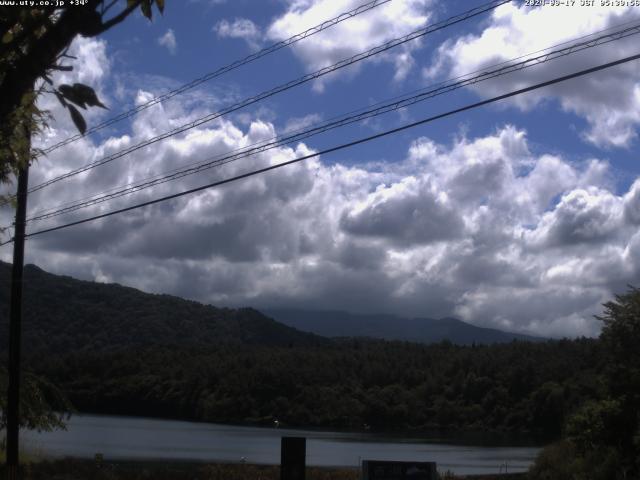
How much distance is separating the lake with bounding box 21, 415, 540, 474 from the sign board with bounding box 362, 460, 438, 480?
24.3 metres

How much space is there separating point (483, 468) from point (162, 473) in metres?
21.3

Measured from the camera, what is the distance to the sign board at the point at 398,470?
45.0ft

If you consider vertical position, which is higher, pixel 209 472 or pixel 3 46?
pixel 3 46

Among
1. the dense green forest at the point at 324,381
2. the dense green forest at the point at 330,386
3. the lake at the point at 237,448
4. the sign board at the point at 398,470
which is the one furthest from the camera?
the dense green forest at the point at 330,386

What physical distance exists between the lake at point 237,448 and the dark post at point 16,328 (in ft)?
49.8

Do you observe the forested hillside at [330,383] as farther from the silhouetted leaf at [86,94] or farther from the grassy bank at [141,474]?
the silhouetted leaf at [86,94]

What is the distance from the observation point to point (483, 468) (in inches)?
1631

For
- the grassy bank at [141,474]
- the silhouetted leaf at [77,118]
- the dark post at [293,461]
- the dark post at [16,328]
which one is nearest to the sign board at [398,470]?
the dark post at [293,461]

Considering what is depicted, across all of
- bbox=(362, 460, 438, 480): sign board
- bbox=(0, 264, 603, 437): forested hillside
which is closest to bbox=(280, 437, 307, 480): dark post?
bbox=(362, 460, 438, 480): sign board

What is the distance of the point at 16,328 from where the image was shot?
75.8ft

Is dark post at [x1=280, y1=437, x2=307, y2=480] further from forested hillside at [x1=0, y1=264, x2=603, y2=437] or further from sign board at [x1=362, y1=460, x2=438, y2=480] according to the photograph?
forested hillside at [x1=0, y1=264, x2=603, y2=437]

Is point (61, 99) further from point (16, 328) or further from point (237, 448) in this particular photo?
point (237, 448)

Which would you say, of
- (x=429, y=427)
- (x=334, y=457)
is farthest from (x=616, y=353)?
(x=429, y=427)

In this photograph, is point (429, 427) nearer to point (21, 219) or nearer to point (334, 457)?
point (334, 457)
